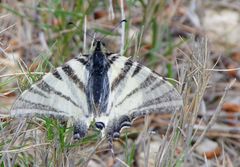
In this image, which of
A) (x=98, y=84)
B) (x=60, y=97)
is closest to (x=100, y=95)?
(x=98, y=84)

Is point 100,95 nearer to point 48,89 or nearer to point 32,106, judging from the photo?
point 48,89

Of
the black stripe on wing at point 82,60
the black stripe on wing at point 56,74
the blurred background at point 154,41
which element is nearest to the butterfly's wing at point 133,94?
the black stripe on wing at point 82,60

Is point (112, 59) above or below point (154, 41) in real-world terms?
above

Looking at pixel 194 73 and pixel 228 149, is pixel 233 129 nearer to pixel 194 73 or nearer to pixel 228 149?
pixel 228 149

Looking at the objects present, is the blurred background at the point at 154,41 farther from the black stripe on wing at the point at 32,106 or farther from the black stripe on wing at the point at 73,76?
the black stripe on wing at the point at 32,106

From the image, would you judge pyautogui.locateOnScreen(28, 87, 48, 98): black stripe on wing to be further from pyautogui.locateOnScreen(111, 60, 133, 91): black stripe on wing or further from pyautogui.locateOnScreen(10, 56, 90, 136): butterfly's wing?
pyautogui.locateOnScreen(111, 60, 133, 91): black stripe on wing
